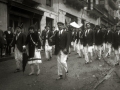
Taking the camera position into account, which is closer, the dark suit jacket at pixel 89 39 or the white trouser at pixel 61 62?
the white trouser at pixel 61 62

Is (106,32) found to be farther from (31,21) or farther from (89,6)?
(89,6)

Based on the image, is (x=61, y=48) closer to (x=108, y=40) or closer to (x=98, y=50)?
(x=98, y=50)

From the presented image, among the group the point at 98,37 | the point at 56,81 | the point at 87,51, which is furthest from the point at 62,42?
the point at 98,37

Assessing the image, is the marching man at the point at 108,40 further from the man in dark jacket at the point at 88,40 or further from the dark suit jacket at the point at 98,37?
the man in dark jacket at the point at 88,40

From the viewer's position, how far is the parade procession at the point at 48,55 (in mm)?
6566

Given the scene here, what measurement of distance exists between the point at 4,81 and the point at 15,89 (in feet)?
3.77

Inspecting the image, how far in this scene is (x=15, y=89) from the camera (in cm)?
587

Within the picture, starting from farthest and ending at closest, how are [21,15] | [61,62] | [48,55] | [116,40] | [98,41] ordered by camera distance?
[21,15] → [98,41] → [48,55] → [116,40] → [61,62]

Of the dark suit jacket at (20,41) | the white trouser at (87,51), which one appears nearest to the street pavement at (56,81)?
the dark suit jacket at (20,41)

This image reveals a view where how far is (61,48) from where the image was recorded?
700cm

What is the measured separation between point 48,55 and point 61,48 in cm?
455

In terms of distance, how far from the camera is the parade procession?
21.5 feet

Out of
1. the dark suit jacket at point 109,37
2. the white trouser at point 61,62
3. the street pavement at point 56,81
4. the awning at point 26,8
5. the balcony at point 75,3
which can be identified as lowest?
the street pavement at point 56,81

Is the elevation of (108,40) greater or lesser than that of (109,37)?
lesser
